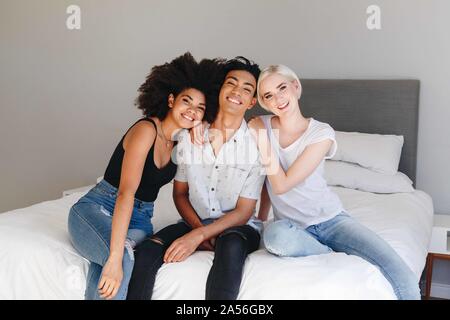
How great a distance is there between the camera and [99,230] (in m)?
1.81

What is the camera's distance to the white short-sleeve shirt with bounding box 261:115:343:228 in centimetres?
199

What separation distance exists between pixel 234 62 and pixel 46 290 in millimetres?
1001

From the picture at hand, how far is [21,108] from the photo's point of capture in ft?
14.1

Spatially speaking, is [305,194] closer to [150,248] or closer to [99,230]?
[150,248]

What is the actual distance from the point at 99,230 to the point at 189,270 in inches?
12.8

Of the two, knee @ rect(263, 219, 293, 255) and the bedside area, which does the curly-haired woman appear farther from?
the bedside area

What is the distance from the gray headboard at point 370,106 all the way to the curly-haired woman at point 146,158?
1.41 m

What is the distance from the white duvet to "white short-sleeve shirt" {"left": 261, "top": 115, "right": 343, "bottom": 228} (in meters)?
0.22

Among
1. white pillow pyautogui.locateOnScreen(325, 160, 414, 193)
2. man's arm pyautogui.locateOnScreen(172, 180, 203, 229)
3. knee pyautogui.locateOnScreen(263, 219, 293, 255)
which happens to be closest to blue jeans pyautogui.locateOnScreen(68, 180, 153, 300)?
man's arm pyautogui.locateOnScreen(172, 180, 203, 229)

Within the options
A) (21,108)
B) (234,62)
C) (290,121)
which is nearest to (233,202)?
(290,121)

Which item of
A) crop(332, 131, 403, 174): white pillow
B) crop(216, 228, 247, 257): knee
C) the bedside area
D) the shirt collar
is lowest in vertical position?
the bedside area

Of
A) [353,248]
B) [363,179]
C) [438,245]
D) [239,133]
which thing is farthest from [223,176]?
[438,245]

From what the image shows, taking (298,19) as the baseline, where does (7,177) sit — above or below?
below
